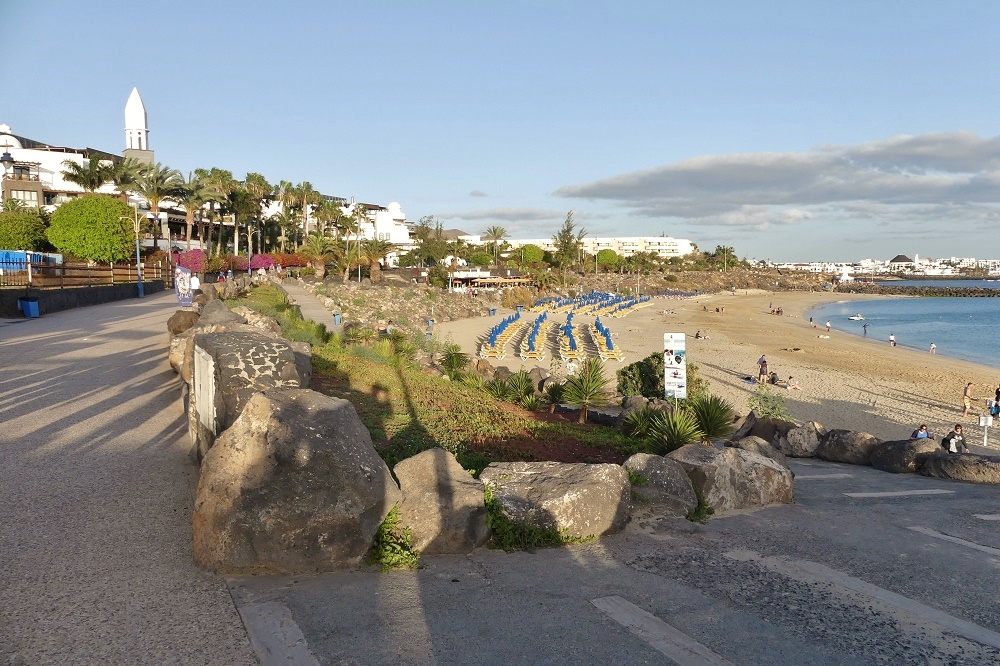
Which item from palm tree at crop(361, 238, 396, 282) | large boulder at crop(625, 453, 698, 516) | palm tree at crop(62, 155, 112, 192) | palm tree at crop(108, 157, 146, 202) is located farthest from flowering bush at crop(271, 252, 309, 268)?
large boulder at crop(625, 453, 698, 516)

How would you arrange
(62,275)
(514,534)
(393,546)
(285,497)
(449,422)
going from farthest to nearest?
(62,275) → (449,422) → (514,534) → (393,546) → (285,497)

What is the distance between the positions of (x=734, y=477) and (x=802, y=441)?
5.88m

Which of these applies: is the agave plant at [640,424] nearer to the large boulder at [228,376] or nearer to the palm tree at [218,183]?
the large boulder at [228,376]

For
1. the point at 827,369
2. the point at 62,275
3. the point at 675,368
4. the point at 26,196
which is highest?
the point at 26,196

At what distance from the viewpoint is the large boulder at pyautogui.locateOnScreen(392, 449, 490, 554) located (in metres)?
5.67

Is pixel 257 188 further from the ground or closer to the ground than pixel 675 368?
further from the ground

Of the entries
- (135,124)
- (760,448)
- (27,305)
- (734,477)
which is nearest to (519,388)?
(760,448)

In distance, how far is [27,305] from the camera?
21453 mm

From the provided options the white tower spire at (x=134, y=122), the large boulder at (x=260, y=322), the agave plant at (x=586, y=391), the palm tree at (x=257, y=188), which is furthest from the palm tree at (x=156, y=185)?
the agave plant at (x=586, y=391)

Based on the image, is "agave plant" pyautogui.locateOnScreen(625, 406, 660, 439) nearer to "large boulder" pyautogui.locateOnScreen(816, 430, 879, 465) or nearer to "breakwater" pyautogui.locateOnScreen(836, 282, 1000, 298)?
"large boulder" pyautogui.locateOnScreen(816, 430, 879, 465)

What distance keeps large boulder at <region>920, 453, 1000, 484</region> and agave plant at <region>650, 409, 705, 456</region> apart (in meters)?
3.78

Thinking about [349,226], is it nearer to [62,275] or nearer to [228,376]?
[62,275]

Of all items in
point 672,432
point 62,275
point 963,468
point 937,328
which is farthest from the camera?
point 937,328

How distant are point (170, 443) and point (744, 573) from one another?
6771 millimetres
